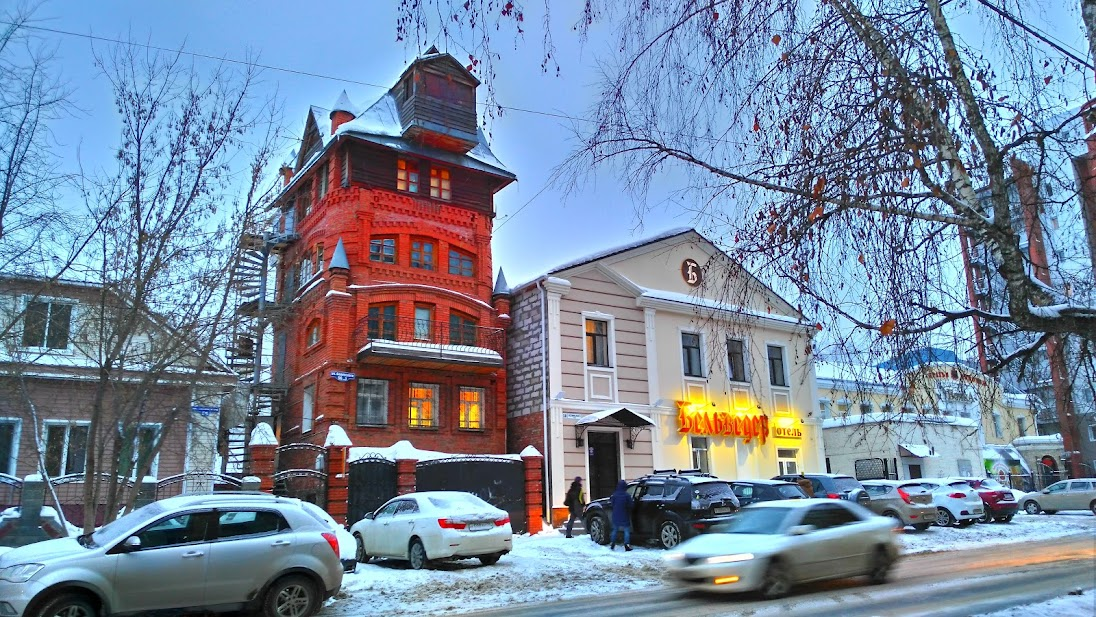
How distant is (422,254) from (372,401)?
18.5ft

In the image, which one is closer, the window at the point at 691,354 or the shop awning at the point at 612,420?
the shop awning at the point at 612,420

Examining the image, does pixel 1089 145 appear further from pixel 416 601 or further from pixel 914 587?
pixel 416 601

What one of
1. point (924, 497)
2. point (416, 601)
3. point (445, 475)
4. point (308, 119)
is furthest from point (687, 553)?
point (308, 119)

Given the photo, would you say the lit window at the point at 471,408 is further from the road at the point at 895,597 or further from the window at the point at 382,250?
the road at the point at 895,597

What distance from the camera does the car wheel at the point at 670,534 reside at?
682 inches

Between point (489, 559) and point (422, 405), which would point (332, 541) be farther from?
point (422, 405)

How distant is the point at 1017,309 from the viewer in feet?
23.3

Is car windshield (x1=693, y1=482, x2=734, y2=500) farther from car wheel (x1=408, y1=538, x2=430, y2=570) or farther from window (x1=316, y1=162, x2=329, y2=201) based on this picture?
window (x1=316, y1=162, x2=329, y2=201)

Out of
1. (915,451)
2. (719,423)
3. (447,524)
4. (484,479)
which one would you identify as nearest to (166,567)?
(447,524)

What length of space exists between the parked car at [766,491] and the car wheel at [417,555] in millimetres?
8205

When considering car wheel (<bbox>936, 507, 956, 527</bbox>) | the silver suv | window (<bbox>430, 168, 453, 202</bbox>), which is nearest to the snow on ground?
the silver suv

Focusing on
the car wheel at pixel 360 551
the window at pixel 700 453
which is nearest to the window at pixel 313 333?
the car wheel at pixel 360 551

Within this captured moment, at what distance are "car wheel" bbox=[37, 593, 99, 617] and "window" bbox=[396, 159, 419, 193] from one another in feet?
Answer: 65.6

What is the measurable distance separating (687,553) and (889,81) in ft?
23.8
